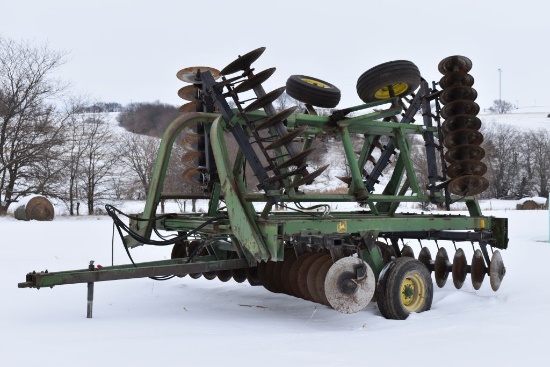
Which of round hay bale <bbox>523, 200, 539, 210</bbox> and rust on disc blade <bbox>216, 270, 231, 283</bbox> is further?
round hay bale <bbox>523, 200, 539, 210</bbox>

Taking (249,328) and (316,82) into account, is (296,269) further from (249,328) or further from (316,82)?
(316,82)

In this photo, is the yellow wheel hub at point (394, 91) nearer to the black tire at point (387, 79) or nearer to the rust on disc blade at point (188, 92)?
the black tire at point (387, 79)

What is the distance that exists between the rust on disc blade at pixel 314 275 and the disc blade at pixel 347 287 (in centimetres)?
89

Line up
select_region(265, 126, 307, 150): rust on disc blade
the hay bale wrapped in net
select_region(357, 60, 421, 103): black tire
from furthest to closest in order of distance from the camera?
the hay bale wrapped in net < select_region(357, 60, 421, 103): black tire < select_region(265, 126, 307, 150): rust on disc blade

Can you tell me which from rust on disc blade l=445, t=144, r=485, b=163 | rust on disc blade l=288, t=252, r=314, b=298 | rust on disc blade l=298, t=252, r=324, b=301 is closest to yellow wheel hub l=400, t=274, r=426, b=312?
rust on disc blade l=298, t=252, r=324, b=301

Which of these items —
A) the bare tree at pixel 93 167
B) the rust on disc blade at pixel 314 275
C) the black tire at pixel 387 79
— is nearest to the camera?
the rust on disc blade at pixel 314 275

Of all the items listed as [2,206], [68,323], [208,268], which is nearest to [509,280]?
[208,268]

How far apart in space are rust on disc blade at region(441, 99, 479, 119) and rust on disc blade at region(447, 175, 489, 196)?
757mm

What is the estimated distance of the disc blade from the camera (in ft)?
17.0

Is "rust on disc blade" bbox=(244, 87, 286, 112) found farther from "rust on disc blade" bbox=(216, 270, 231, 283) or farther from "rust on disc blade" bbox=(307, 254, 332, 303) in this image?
"rust on disc blade" bbox=(216, 270, 231, 283)

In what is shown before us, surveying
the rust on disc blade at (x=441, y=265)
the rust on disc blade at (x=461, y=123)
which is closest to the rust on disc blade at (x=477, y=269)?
the rust on disc blade at (x=441, y=265)

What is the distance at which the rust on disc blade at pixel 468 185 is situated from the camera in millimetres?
6668

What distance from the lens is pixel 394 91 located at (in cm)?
745

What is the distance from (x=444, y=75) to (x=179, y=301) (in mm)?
4034
